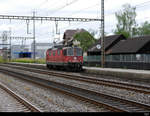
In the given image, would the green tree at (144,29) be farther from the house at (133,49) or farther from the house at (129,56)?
the house at (133,49)

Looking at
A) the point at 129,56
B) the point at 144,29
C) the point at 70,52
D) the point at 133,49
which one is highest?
the point at 144,29

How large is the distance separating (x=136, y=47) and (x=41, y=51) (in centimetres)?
12162

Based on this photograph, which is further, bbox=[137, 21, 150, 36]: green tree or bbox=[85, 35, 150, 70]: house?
bbox=[137, 21, 150, 36]: green tree

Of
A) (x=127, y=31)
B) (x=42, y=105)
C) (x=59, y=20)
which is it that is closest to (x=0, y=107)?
(x=42, y=105)

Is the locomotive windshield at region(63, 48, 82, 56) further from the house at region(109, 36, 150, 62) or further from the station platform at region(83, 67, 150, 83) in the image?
the house at region(109, 36, 150, 62)

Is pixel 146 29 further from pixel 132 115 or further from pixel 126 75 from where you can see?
pixel 132 115

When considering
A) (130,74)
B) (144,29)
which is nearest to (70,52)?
(130,74)

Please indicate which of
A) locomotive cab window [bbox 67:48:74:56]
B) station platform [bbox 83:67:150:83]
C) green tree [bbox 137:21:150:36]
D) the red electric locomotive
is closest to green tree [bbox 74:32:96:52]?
green tree [bbox 137:21:150:36]

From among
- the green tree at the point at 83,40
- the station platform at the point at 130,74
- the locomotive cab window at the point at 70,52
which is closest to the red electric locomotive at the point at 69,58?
the locomotive cab window at the point at 70,52

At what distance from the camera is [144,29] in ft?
241

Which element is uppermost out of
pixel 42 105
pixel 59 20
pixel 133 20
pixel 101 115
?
pixel 133 20

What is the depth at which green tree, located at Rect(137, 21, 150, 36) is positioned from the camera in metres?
70.0

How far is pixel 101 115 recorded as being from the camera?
2.21 meters

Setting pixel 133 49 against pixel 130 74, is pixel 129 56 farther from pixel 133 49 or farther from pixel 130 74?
pixel 130 74
